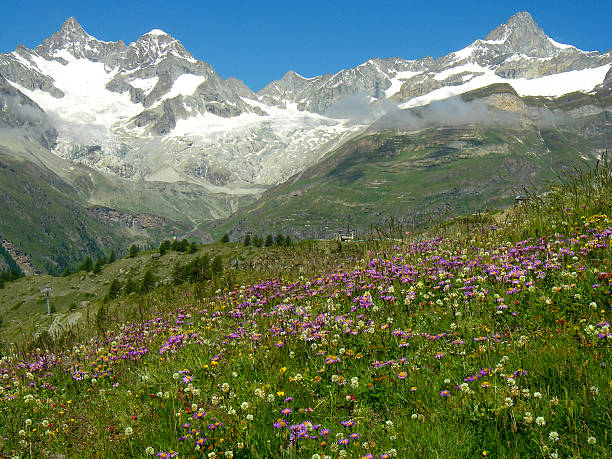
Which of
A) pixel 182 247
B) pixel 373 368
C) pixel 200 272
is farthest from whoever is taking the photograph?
pixel 182 247

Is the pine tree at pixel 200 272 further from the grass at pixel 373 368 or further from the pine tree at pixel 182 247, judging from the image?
the pine tree at pixel 182 247

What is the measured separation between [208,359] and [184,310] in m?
4.70

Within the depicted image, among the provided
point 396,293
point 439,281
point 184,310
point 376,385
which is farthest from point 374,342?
point 184,310

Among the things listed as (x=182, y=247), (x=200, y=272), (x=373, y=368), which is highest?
(x=182, y=247)

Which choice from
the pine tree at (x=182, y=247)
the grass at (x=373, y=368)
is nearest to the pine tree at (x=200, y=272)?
the grass at (x=373, y=368)

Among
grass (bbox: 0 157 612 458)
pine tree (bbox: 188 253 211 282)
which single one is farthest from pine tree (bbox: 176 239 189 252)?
grass (bbox: 0 157 612 458)

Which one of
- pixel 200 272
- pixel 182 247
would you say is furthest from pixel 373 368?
pixel 182 247

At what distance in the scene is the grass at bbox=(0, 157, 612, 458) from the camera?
5.01m

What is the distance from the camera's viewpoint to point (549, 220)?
12.2m

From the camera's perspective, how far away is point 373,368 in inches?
266

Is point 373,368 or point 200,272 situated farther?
point 200,272

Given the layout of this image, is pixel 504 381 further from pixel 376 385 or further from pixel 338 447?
pixel 338 447

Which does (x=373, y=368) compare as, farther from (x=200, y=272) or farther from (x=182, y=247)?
(x=182, y=247)

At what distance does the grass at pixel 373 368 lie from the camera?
5.01 meters
